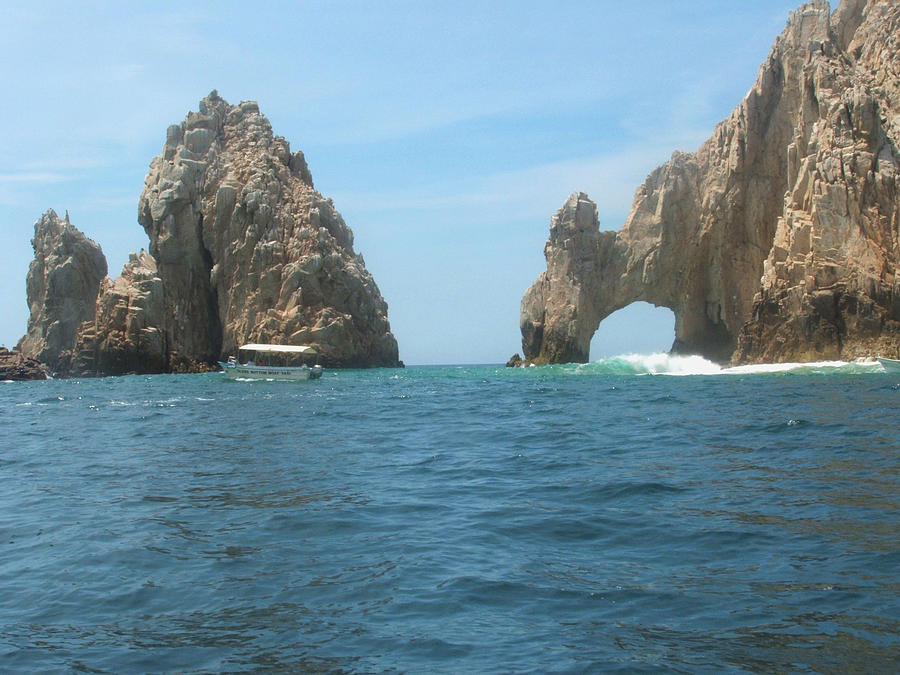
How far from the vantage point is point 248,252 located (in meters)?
78.1

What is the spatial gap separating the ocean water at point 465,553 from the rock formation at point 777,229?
29.9 m

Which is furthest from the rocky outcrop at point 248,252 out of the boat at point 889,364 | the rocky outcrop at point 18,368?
the boat at point 889,364

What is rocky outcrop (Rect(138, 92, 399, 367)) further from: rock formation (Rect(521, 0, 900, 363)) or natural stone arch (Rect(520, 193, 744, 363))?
natural stone arch (Rect(520, 193, 744, 363))

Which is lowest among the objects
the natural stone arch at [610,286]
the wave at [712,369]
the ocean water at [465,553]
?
the ocean water at [465,553]

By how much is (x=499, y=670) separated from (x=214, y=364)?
263 feet

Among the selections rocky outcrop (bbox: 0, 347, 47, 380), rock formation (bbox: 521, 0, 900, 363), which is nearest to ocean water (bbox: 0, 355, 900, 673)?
rock formation (bbox: 521, 0, 900, 363)

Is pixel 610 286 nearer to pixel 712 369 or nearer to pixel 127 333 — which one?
pixel 712 369

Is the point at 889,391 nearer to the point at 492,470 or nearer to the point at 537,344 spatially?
the point at 492,470

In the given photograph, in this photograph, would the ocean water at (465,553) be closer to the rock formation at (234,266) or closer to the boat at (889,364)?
the boat at (889,364)

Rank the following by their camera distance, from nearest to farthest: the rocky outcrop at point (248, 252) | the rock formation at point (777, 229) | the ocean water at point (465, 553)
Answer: the ocean water at point (465, 553) < the rock formation at point (777, 229) < the rocky outcrop at point (248, 252)

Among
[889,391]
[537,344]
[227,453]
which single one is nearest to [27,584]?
[227,453]

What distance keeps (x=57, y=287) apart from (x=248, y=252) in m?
23.3

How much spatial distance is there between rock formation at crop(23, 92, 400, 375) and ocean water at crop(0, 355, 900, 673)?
5699 centimetres

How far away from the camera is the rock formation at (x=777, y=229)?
43531 millimetres
